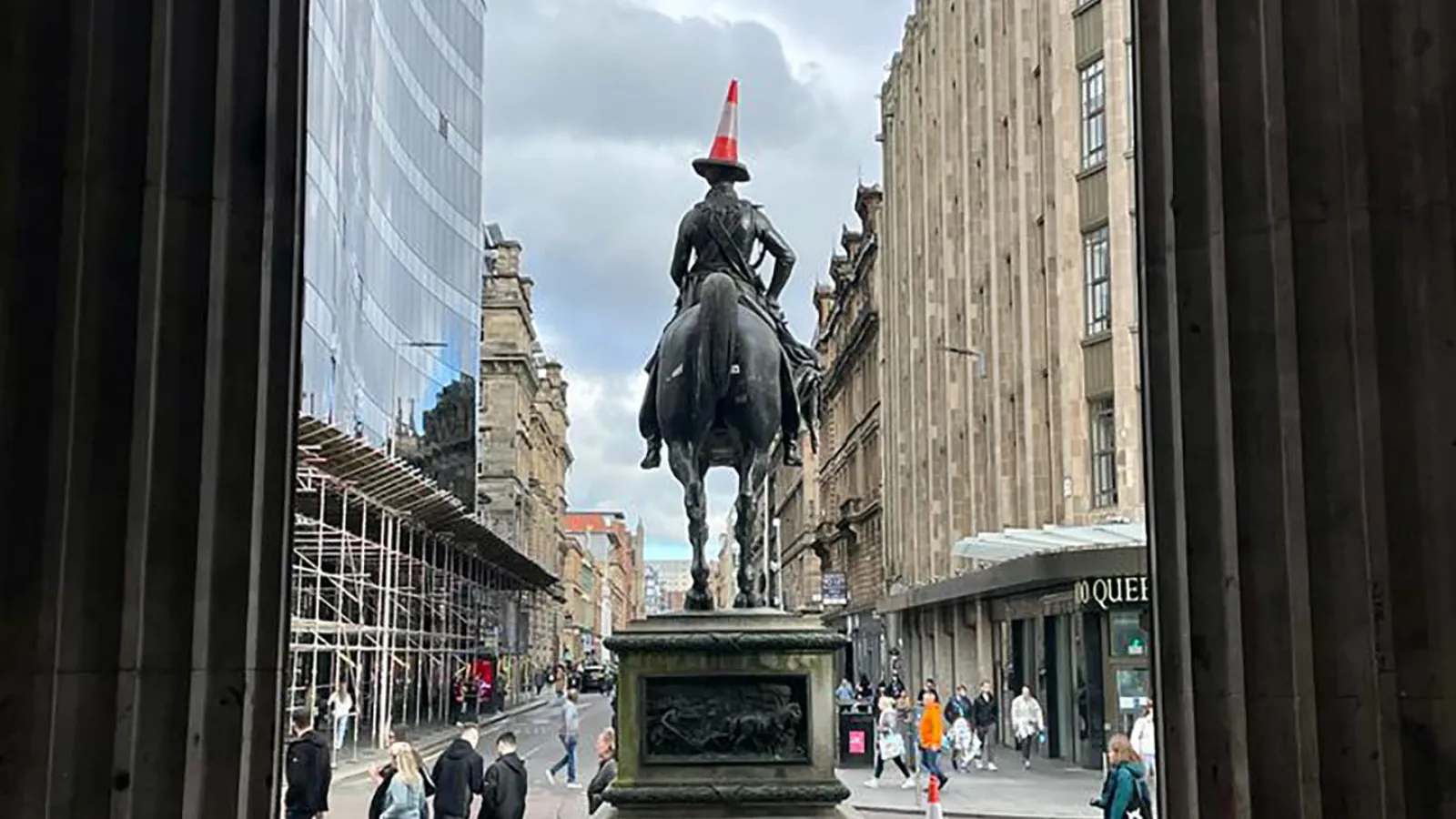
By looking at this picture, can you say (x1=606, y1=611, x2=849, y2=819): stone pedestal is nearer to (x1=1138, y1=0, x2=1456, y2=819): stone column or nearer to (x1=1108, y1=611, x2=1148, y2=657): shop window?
(x1=1138, y1=0, x2=1456, y2=819): stone column

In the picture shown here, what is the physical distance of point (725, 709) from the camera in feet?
30.9

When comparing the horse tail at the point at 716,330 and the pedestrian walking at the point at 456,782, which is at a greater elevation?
the horse tail at the point at 716,330

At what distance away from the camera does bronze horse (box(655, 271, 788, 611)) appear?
33.3 feet

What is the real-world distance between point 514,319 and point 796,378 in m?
83.4

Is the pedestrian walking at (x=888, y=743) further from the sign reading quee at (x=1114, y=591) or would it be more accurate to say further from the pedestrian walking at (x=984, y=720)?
the pedestrian walking at (x=984, y=720)

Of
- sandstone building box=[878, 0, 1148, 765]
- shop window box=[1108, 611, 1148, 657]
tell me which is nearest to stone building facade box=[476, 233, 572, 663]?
sandstone building box=[878, 0, 1148, 765]

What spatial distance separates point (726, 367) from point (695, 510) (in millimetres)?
→ 994

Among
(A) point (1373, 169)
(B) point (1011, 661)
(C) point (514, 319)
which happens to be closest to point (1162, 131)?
(A) point (1373, 169)

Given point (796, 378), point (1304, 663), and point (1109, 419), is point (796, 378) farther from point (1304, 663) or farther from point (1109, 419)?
point (1109, 419)

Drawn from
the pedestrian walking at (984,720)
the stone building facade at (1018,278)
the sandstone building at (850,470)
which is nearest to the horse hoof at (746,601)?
the stone building facade at (1018,278)

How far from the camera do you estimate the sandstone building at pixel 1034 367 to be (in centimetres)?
3097

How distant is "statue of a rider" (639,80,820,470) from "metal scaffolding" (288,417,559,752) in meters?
9.06

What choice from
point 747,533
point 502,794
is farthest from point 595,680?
point 747,533

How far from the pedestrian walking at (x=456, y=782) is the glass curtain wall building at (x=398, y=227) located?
20116 millimetres
